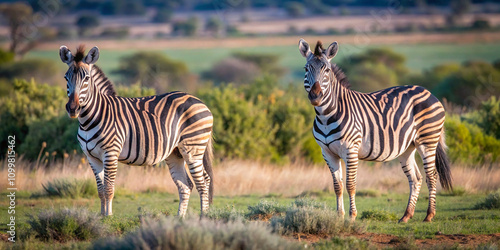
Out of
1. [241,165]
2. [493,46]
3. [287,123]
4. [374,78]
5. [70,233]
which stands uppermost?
[493,46]

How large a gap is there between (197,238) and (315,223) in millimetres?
2599

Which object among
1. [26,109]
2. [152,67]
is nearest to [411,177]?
[26,109]

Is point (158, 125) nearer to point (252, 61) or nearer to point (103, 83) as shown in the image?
point (103, 83)

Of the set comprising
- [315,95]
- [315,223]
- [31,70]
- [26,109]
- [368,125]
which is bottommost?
[315,223]

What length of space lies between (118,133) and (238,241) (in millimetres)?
3754

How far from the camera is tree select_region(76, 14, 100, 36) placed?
3413 inches

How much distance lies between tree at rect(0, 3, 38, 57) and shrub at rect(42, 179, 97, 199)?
5453 cm

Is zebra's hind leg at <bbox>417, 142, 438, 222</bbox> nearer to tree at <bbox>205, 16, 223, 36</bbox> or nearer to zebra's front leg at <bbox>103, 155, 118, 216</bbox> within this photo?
zebra's front leg at <bbox>103, 155, 118, 216</bbox>

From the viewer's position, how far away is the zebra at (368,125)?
30.6 ft

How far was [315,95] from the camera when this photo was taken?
29.6 feet

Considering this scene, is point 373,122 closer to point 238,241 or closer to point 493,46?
point 238,241

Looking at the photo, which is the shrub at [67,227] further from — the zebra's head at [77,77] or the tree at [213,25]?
the tree at [213,25]

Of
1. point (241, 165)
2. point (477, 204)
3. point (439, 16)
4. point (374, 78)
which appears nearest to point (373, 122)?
point (477, 204)

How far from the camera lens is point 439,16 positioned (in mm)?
101375
